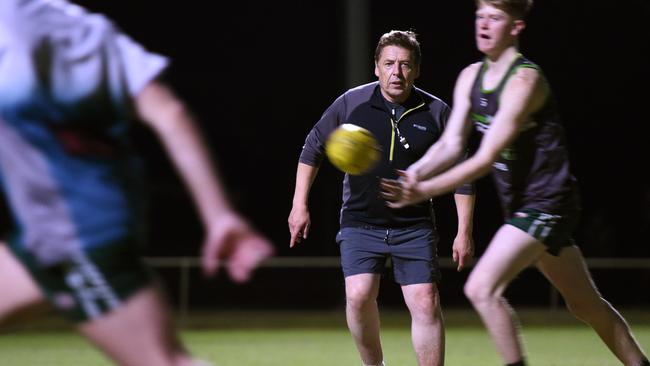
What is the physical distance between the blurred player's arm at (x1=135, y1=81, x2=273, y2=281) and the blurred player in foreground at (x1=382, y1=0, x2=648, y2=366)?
7.54 ft

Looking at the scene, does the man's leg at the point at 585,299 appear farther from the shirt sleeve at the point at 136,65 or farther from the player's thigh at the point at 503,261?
the shirt sleeve at the point at 136,65

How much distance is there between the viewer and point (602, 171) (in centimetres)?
3319

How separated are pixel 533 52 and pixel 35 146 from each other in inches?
1280

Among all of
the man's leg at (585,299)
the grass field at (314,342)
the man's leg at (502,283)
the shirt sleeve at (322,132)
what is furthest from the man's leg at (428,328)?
the grass field at (314,342)

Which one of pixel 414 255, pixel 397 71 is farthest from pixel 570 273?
pixel 397 71

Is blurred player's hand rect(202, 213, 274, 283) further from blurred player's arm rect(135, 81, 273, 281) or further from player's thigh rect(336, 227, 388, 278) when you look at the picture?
player's thigh rect(336, 227, 388, 278)

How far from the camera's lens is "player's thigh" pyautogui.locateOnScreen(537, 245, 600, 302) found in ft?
21.5

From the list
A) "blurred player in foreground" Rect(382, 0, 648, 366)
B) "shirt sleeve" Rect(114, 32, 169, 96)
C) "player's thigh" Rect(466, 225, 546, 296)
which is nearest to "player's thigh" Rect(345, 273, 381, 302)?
"blurred player in foreground" Rect(382, 0, 648, 366)

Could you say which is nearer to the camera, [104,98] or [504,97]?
[104,98]

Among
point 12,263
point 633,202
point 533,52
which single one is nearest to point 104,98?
point 12,263

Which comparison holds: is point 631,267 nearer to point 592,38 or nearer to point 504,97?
point 504,97

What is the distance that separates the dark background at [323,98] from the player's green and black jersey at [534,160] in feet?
41.2

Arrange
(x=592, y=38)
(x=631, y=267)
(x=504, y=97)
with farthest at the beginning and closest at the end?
(x=592, y=38), (x=631, y=267), (x=504, y=97)

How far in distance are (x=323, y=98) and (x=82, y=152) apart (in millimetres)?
43296
